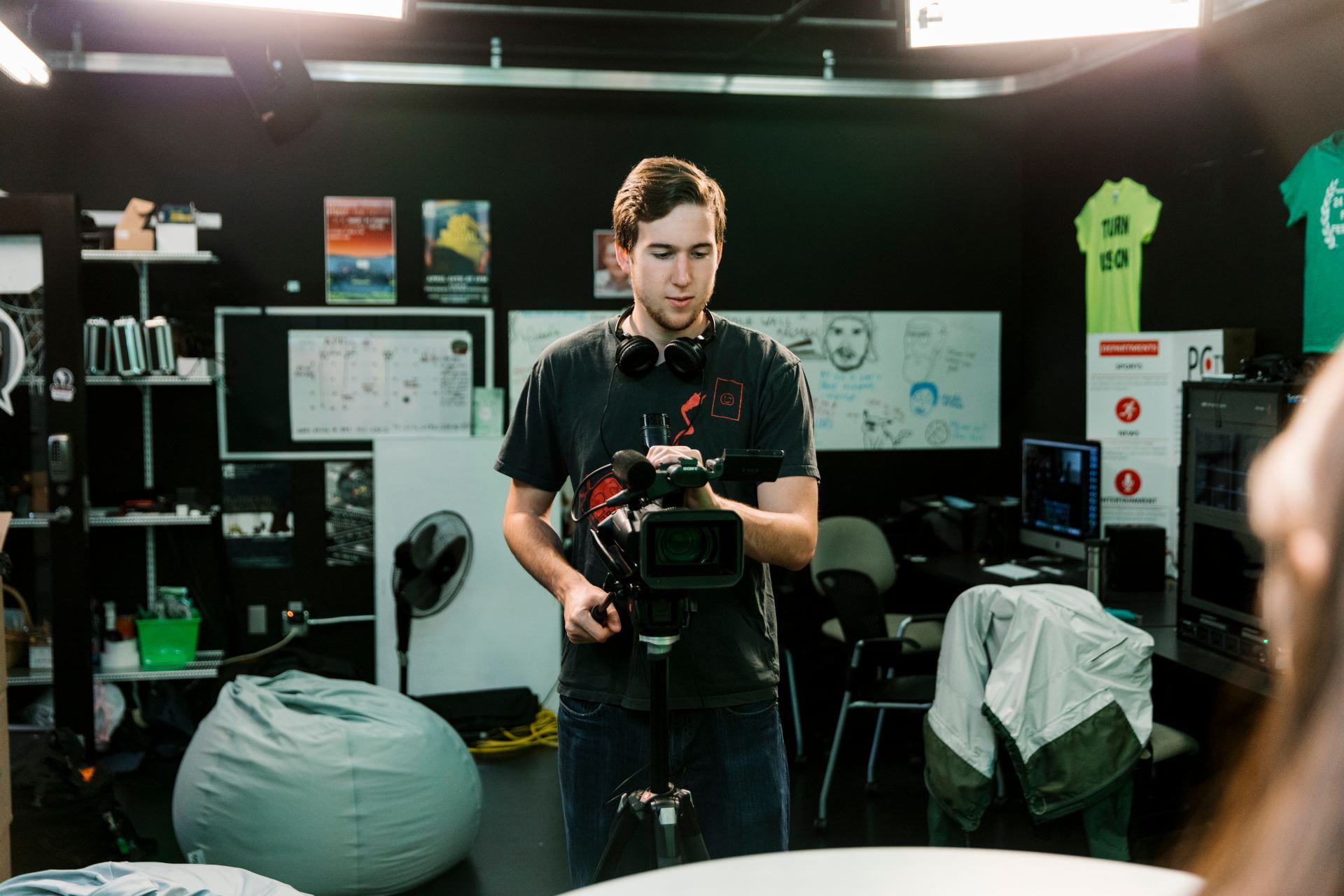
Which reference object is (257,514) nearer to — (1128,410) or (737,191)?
(737,191)

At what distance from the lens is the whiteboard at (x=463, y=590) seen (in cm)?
485

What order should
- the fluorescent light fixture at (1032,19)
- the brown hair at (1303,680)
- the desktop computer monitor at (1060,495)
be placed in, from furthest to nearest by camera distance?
the desktop computer monitor at (1060,495) < the fluorescent light fixture at (1032,19) < the brown hair at (1303,680)

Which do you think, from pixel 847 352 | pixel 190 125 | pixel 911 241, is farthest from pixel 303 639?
pixel 911 241

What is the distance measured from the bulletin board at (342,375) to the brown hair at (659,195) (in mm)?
3422

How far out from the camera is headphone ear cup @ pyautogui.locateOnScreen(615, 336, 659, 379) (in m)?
1.66

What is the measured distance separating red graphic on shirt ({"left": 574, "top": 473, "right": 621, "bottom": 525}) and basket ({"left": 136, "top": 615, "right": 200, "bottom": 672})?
11.6ft

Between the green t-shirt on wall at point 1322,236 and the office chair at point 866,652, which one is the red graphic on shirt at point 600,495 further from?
the green t-shirt on wall at point 1322,236

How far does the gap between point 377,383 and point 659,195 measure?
357 cm

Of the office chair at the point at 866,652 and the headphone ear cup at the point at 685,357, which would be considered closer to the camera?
the headphone ear cup at the point at 685,357

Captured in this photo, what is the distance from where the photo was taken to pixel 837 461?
5.35m

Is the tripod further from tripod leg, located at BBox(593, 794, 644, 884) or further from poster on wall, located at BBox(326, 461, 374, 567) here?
→ poster on wall, located at BBox(326, 461, 374, 567)

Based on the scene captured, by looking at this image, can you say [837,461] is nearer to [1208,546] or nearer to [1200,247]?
[1200,247]

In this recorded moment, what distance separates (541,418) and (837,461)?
374cm

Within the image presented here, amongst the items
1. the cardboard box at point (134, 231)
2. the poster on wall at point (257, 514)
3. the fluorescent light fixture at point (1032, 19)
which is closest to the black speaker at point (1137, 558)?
the fluorescent light fixture at point (1032, 19)
